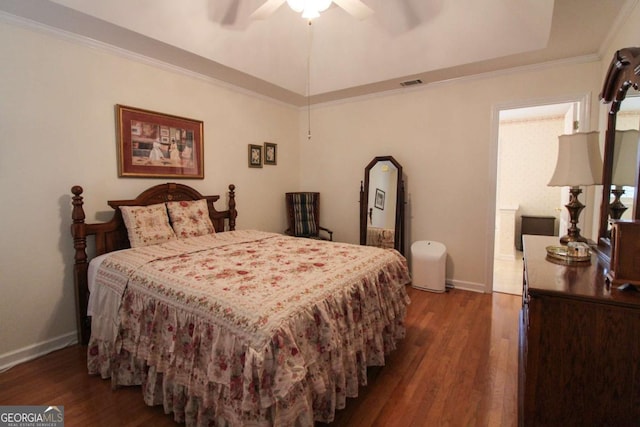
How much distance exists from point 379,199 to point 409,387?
8.16 ft

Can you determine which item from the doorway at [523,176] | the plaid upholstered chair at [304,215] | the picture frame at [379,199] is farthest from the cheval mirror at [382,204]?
the doorway at [523,176]

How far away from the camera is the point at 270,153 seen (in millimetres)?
4406

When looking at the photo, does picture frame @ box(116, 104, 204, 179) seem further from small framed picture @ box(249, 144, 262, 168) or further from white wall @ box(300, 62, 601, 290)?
white wall @ box(300, 62, 601, 290)

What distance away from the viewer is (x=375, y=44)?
3354 mm

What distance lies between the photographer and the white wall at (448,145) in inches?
131

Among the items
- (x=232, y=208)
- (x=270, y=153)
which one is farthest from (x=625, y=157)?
(x=270, y=153)

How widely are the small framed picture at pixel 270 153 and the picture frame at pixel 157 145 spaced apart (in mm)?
1024

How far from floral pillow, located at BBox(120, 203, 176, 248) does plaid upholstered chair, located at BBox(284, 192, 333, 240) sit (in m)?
1.91

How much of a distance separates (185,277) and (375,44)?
299cm

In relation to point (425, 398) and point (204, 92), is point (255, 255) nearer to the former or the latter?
point (425, 398)

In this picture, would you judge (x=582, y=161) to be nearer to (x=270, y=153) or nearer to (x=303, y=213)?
(x=303, y=213)

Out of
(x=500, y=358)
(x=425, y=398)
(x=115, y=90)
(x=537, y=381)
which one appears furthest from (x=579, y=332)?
(x=115, y=90)

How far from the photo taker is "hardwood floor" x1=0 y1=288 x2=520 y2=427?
1743 millimetres

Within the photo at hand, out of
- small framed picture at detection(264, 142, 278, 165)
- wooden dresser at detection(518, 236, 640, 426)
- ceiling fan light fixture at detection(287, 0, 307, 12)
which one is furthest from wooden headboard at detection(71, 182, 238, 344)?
wooden dresser at detection(518, 236, 640, 426)
